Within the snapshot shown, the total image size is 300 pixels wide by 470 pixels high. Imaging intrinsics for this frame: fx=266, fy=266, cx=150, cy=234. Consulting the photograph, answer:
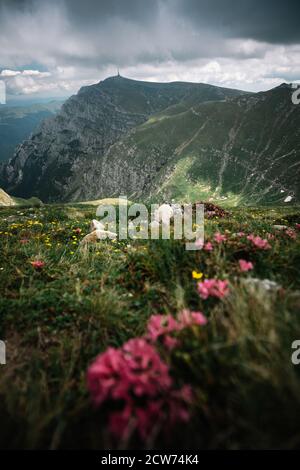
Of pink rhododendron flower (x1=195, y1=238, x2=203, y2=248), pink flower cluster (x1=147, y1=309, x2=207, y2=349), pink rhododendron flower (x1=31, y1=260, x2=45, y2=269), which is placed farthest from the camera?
pink rhododendron flower (x1=31, y1=260, x2=45, y2=269)

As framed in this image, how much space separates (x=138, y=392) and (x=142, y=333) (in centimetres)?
189

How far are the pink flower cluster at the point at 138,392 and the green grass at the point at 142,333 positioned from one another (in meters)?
0.18

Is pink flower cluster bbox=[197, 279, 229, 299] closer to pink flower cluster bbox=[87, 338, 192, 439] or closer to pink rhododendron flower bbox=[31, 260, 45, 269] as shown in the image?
pink flower cluster bbox=[87, 338, 192, 439]

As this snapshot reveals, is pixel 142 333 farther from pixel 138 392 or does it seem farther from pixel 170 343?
pixel 138 392

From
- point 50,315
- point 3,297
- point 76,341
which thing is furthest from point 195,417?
point 3,297

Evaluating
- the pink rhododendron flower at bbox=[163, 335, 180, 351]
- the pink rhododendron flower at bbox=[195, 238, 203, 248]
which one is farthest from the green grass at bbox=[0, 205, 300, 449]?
the pink rhododendron flower at bbox=[195, 238, 203, 248]

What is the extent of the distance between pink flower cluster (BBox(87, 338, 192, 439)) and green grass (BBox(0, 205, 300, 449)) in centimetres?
18

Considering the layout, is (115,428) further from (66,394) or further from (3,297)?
(3,297)

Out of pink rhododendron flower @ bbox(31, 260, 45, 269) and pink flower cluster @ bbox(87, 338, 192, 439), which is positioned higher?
pink flower cluster @ bbox(87, 338, 192, 439)

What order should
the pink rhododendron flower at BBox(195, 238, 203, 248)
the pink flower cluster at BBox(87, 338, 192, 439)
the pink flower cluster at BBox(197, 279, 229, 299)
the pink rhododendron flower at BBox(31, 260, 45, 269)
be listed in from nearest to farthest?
1. the pink flower cluster at BBox(87, 338, 192, 439)
2. the pink flower cluster at BBox(197, 279, 229, 299)
3. the pink rhododendron flower at BBox(195, 238, 203, 248)
4. the pink rhododendron flower at BBox(31, 260, 45, 269)

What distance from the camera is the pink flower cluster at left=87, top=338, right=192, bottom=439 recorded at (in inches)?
82.2

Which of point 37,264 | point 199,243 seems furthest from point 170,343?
point 37,264

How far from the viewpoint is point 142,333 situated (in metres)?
3.99
